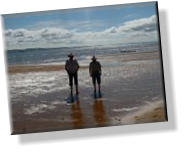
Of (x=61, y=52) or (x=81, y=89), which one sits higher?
(x=61, y=52)

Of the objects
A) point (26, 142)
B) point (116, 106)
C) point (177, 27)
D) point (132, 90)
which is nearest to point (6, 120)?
point (26, 142)

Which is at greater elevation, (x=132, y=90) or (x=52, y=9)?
(x=52, y=9)

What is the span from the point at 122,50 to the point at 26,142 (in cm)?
81

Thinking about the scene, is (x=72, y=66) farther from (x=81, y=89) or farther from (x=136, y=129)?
(x=136, y=129)

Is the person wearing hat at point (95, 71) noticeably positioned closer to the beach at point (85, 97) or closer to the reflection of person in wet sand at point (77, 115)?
the beach at point (85, 97)

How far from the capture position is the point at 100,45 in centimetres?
183

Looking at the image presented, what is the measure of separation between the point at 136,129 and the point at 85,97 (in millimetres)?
369

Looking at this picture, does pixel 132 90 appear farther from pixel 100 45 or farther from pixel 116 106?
pixel 100 45

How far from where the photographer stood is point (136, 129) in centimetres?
185

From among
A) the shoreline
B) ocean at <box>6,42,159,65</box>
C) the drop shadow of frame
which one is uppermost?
ocean at <box>6,42,159,65</box>

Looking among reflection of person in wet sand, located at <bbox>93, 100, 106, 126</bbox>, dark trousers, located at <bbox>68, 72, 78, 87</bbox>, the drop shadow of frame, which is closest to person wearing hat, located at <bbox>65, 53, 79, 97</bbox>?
dark trousers, located at <bbox>68, 72, 78, 87</bbox>

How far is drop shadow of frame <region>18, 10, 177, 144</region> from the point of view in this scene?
72.7 inches

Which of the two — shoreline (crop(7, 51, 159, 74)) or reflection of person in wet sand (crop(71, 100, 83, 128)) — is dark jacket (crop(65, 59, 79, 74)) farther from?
reflection of person in wet sand (crop(71, 100, 83, 128))

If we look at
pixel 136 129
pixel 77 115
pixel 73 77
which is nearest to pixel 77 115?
pixel 77 115
